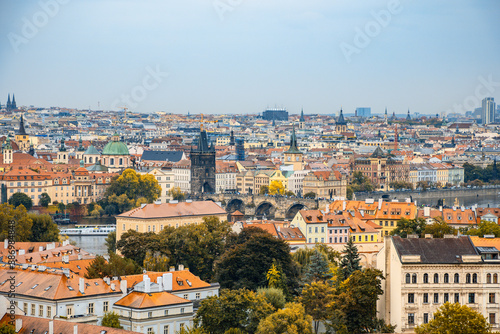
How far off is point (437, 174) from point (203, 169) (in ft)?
124

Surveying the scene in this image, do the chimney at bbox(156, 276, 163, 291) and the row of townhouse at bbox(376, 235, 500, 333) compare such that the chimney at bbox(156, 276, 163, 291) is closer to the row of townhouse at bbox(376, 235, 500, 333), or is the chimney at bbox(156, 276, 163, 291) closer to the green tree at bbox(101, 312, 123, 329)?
the green tree at bbox(101, 312, 123, 329)

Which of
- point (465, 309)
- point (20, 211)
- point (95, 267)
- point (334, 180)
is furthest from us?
point (334, 180)

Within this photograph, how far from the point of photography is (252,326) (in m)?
33.8

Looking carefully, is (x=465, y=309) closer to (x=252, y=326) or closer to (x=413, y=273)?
(x=413, y=273)

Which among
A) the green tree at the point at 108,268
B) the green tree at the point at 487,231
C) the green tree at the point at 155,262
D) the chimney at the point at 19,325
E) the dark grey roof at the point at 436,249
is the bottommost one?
the chimney at the point at 19,325

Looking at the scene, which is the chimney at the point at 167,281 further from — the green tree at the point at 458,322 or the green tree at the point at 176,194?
the green tree at the point at 176,194

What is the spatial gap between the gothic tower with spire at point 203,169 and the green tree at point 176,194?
4.25m

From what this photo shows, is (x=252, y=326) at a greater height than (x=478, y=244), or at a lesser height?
lesser

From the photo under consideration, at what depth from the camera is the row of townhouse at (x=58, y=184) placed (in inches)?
3735

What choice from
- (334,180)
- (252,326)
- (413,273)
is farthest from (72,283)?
(334,180)

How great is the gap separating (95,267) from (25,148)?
118m

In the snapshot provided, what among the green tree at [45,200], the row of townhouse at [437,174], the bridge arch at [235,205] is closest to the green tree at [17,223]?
the green tree at [45,200]

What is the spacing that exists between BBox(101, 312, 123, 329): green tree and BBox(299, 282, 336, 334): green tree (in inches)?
265

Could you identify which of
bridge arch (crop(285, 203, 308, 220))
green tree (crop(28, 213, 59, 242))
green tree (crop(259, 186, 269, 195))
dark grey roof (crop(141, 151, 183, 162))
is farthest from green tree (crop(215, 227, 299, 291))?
dark grey roof (crop(141, 151, 183, 162))
